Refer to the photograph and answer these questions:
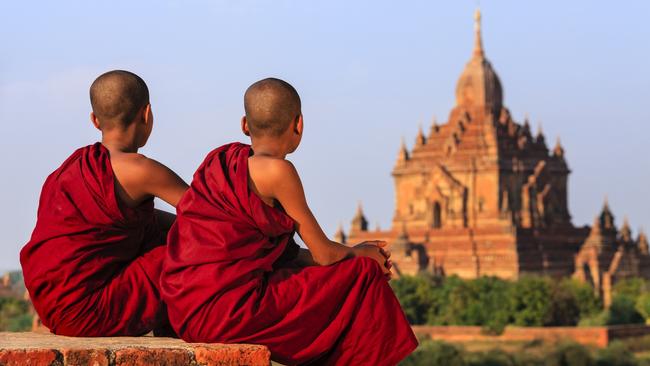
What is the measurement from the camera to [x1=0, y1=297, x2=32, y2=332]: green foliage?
4366 centimetres

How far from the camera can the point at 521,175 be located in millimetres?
73812

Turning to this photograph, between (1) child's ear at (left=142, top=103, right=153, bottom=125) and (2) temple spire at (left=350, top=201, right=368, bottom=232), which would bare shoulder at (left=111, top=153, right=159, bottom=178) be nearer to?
(1) child's ear at (left=142, top=103, right=153, bottom=125)

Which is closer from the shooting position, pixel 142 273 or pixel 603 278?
pixel 142 273

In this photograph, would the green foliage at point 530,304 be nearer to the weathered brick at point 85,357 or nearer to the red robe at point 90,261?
the red robe at point 90,261

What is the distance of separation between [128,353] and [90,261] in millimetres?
879

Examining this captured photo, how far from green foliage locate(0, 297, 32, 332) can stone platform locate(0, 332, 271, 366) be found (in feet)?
120

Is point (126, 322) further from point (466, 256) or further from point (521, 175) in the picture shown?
point (521, 175)

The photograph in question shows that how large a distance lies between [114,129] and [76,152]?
0.16 metres

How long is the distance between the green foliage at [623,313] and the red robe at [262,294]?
159ft

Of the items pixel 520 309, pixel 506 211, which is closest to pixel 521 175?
pixel 506 211

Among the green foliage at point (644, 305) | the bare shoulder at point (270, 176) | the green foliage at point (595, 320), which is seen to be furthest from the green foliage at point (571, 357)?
the bare shoulder at point (270, 176)

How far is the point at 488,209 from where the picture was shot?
7219 centimetres

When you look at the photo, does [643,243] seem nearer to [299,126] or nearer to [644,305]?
[644,305]

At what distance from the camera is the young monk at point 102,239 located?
614 cm
